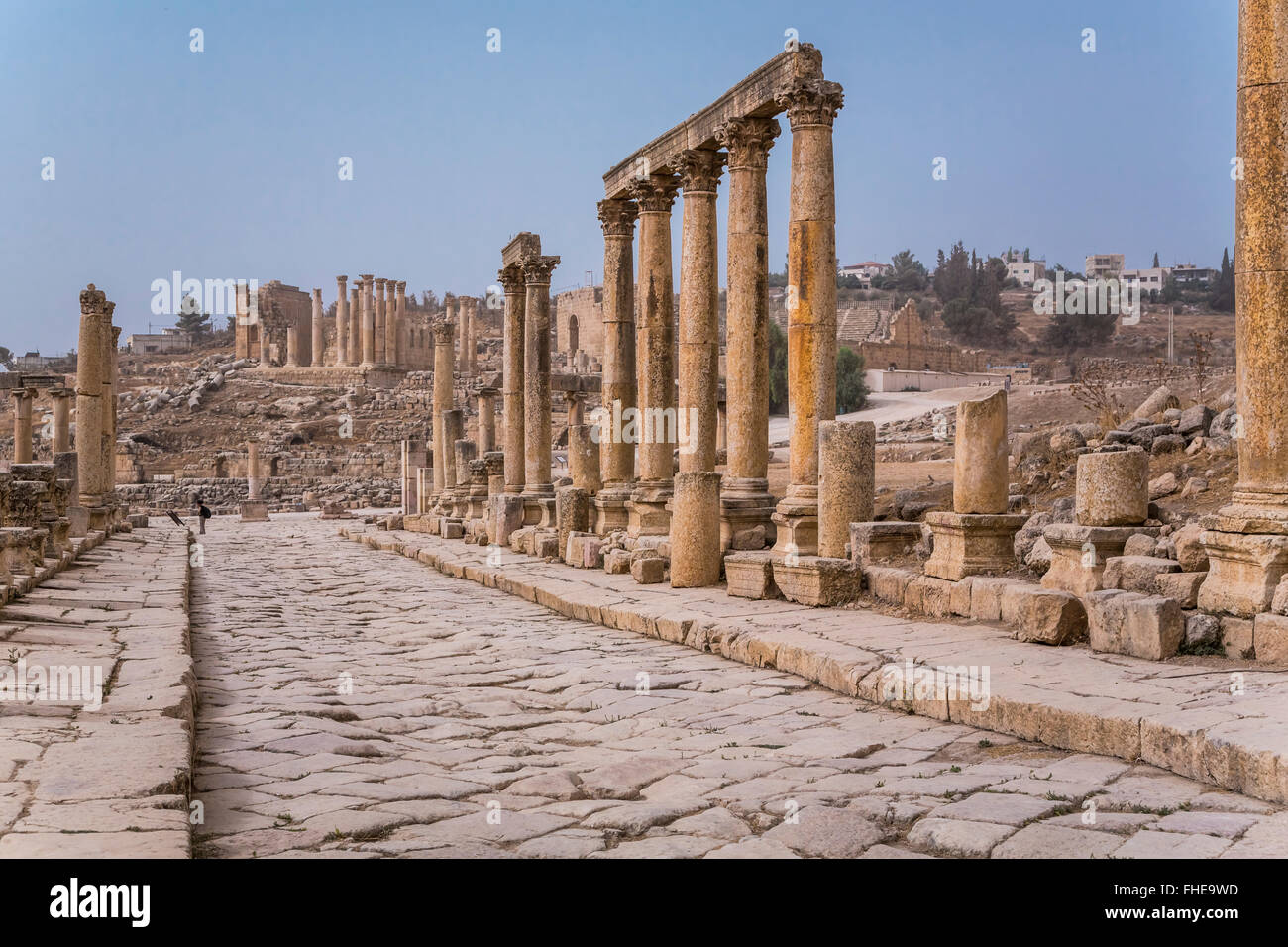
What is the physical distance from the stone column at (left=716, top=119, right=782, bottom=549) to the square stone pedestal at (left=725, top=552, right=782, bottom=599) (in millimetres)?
1436

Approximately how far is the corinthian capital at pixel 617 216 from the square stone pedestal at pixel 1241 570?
11.2 meters

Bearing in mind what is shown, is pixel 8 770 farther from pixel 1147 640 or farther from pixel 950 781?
pixel 1147 640

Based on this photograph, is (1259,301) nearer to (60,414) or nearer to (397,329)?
(60,414)

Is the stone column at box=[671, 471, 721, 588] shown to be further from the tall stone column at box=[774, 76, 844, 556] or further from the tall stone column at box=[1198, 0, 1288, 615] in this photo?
the tall stone column at box=[1198, 0, 1288, 615]

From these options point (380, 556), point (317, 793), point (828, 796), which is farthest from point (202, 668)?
point (380, 556)

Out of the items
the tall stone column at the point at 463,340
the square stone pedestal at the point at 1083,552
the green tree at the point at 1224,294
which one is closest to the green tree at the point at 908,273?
the green tree at the point at 1224,294

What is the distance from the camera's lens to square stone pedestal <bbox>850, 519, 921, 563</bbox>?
415 inches

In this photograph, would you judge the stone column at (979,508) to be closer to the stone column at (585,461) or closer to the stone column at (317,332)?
the stone column at (585,461)

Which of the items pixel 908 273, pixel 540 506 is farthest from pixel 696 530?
pixel 908 273

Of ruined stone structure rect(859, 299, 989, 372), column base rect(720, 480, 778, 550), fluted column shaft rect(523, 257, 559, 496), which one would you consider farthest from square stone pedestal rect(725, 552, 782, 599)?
ruined stone structure rect(859, 299, 989, 372)

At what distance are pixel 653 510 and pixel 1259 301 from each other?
8502 mm

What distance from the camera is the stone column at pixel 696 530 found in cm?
1228

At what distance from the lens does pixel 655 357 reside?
15258 millimetres
